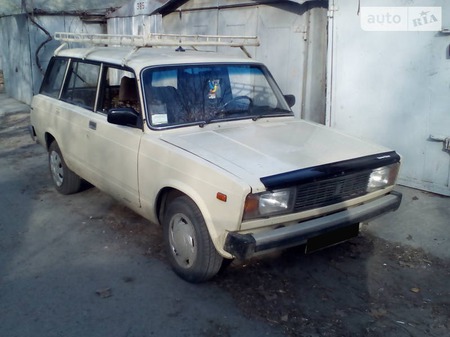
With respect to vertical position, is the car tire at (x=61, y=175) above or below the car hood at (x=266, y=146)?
below

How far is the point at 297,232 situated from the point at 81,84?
3337 millimetres

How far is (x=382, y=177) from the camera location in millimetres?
4281

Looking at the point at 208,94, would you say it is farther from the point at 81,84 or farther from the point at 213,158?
the point at 81,84

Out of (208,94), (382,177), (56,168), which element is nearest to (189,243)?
(208,94)

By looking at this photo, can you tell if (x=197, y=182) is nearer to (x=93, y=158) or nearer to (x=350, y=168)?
(x=350, y=168)

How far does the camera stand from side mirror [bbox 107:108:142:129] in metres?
4.36

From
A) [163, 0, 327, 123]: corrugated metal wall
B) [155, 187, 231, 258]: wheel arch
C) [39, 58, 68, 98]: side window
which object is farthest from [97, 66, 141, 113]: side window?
[163, 0, 327, 123]: corrugated metal wall

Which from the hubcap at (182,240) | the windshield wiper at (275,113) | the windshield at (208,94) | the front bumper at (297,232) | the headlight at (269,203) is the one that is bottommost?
the hubcap at (182,240)

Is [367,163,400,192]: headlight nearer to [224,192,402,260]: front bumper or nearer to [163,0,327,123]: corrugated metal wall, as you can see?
[224,192,402,260]: front bumper

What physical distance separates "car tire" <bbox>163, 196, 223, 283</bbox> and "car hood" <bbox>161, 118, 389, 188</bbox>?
18.3 inches

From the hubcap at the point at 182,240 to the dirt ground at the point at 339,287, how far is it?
0.31 m

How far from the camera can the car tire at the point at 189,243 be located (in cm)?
380

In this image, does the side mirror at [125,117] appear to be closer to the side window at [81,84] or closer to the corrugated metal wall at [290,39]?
the side window at [81,84]

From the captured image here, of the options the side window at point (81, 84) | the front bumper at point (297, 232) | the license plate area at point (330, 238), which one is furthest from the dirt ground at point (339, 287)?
the side window at point (81, 84)
